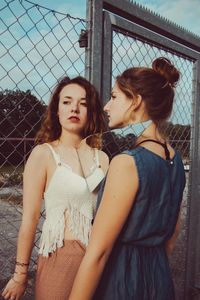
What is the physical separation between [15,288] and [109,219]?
68cm

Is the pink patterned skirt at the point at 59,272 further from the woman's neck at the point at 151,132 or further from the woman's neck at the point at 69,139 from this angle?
the woman's neck at the point at 151,132

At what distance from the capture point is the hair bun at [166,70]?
1.45m

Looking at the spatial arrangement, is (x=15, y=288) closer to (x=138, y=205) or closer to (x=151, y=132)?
(x=138, y=205)

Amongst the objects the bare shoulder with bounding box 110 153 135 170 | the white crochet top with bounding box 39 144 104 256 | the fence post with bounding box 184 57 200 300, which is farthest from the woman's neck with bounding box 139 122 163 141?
the fence post with bounding box 184 57 200 300

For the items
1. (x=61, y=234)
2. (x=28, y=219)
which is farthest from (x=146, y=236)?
(x=28, y=219)

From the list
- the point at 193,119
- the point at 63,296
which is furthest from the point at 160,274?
the point at 193,119

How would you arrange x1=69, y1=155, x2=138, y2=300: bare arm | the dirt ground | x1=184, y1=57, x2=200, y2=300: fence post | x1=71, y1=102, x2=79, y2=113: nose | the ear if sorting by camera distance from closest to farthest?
x1=69, y1=155, x2=138, y2=300: bare arm < the ear < x1=71, y1=102, x2=79, y2=113: nose < x1=184, y1=57, x2=200, y2=300: fence post < the dirt ground

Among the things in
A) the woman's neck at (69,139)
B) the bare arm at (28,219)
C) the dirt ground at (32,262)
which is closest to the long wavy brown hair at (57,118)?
the woman's neck at (69,139)

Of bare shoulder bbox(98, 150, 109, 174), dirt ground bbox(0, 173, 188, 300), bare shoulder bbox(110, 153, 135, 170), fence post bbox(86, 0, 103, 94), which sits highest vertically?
fence post bbox(86, 0, 103, 94)

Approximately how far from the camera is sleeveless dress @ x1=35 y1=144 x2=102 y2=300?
1.62 m

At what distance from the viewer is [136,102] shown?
4.47ft

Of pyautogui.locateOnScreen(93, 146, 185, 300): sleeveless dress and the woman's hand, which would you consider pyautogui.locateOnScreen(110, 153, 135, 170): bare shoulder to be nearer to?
pyautogui.locateOnScreen(93, 146, 185, 300): sleeveless dress

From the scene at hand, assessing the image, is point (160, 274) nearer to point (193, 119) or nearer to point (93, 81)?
point (93, 81)

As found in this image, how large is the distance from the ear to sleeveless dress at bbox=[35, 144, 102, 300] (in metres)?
0.50
